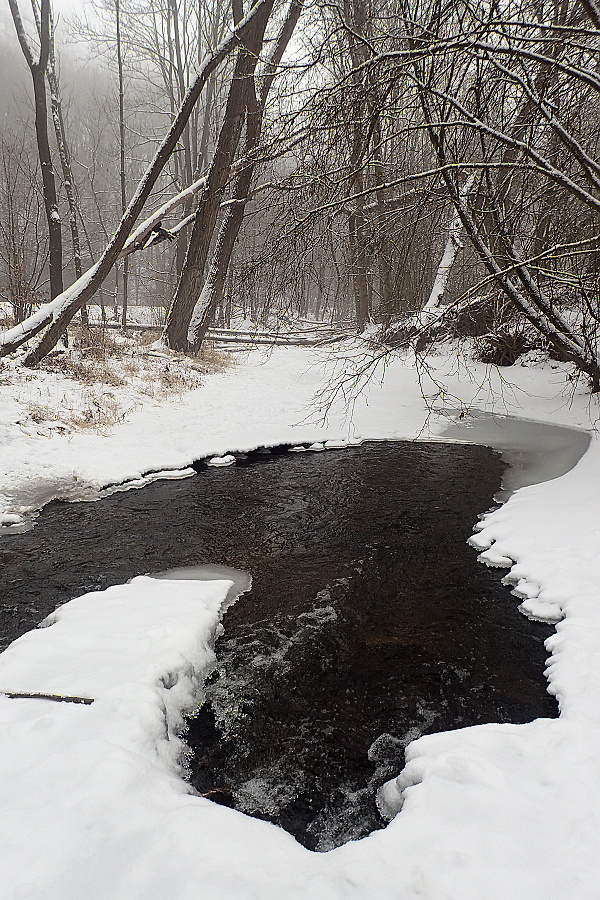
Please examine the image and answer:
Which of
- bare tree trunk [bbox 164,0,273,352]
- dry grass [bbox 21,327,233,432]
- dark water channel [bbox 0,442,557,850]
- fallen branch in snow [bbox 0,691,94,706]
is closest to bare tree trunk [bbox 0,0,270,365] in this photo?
bare tree trunk [bbox 164,0,273,352]

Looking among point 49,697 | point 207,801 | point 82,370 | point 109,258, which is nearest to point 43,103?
point 109,258

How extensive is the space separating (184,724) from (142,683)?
0.36 m

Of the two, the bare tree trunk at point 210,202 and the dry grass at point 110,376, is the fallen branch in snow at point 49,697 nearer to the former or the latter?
the dry grass at point 110,376

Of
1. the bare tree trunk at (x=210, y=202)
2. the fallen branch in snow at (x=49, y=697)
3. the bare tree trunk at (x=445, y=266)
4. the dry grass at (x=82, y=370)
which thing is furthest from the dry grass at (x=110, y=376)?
the fallen branch in snow at (x=49, y=697)

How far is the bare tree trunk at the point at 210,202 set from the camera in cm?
1157

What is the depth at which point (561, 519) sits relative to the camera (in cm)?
584

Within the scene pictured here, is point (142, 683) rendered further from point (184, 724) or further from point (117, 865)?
point (117, 865)

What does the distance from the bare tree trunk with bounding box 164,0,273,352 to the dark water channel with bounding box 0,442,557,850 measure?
7680mm

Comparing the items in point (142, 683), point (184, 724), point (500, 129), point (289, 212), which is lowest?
point (184, 724)

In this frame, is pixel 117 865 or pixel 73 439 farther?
pixel 73 439

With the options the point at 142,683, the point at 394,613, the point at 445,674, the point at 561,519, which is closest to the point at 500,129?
the point at 561,519

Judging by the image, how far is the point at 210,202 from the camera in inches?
529

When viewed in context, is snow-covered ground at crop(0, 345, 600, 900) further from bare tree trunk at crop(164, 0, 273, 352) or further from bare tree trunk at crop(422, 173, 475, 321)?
bare tree trunk at crop(164, 0, 273, 352)

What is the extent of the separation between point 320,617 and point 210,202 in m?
12.2
